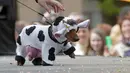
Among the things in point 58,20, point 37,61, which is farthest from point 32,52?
point 58,20

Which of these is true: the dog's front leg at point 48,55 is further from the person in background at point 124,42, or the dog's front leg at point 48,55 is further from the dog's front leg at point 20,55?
the person in background at point 124,42

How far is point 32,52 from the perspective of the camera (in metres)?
7.80

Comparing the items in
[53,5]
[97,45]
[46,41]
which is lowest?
[46,41]

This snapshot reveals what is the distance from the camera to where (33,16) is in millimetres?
25547

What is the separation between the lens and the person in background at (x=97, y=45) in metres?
10.6

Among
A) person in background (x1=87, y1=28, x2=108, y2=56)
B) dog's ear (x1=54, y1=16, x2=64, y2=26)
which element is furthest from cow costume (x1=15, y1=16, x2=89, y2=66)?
person in background (x1=87, y1=28, x2=108, y2=56)

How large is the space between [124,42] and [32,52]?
2830 millimetres

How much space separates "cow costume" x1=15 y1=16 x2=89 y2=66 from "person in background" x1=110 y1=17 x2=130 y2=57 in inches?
94.9

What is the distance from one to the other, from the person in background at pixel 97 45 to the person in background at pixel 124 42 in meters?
0.19

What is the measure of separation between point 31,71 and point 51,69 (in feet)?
1.06

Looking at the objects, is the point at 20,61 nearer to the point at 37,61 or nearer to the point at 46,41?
the point at 37,61

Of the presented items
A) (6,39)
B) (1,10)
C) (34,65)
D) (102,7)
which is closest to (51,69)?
(34,65)

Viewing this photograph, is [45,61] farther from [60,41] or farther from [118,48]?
[118,48]

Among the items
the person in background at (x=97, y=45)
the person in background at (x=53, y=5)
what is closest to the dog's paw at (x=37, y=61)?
the person in background at (x=53, y=5)
